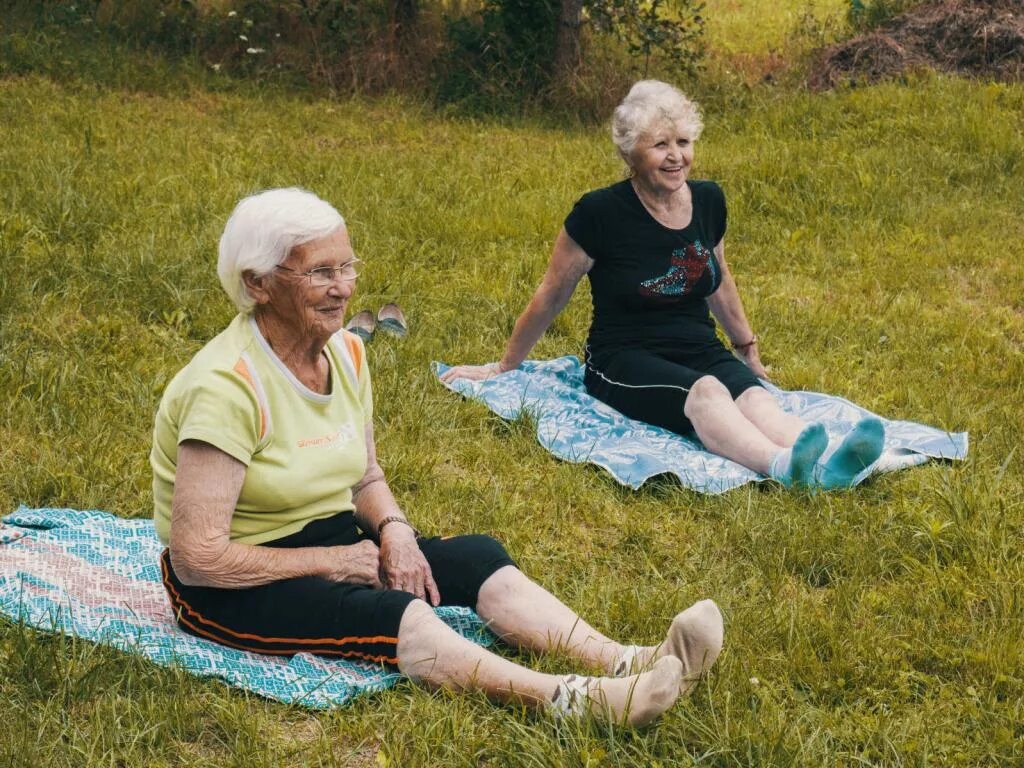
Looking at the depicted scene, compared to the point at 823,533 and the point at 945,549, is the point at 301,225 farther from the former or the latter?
the point at 945,549

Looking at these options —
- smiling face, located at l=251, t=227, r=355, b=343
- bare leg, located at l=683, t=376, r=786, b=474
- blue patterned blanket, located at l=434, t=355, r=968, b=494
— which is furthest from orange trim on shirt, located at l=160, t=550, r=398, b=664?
bare leg, located at l=683, t=376, r=786, b=474

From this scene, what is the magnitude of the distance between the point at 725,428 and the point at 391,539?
185 cm

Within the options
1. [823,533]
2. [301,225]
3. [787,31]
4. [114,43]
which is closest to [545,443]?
[823,533]

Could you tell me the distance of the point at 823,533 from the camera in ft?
13.8

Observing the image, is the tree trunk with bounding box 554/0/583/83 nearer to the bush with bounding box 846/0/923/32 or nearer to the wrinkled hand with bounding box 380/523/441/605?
the bush with bounding box 846/0/923/32

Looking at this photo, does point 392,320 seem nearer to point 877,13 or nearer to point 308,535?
point 308,535

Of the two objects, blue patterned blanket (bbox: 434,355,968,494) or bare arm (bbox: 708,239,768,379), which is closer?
blue patterned blanket (bbox: 434,355,968,494)

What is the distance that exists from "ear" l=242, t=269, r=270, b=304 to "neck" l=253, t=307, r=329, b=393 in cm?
6

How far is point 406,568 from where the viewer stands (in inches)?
135

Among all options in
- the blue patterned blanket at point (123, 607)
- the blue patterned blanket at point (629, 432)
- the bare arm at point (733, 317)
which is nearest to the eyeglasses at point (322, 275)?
the blue patterned blanket at point (123, 607)

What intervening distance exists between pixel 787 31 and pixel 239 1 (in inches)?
210

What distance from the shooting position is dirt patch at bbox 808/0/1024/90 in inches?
416

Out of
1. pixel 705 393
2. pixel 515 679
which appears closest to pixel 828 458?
pixel 705 393

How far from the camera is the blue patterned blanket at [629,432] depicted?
4781 mm
